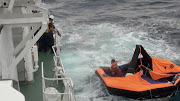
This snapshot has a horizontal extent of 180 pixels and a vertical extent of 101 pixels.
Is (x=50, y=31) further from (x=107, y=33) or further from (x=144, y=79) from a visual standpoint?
(x=107, y=33)

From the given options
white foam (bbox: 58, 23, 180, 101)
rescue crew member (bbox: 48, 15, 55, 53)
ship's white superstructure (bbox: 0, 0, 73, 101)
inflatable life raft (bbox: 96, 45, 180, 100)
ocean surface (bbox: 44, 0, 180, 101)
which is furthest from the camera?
ocean surface (bbox: 44, 0, 180, 101)

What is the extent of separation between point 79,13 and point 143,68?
49.3 feet

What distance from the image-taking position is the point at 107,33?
59.2 ft

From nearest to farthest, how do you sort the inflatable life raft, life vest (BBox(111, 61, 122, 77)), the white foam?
the inflatable life raft, life vest (BBox(111, 61, 122, 77)), the white foam

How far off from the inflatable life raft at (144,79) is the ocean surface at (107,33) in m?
0.57

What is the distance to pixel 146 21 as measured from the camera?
20.9 m

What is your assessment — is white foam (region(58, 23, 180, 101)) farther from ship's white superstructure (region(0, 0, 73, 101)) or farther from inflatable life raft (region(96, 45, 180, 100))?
ship's white superstructure (region(0, 0, 73, 101))

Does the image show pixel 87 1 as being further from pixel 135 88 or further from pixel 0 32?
pixel 0 32

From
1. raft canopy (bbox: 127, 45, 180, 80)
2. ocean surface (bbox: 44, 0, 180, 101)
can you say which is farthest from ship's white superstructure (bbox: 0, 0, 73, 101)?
raft canopy (bbox: 127, 45, 180, 80)

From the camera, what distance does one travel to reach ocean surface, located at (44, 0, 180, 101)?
37.7ft

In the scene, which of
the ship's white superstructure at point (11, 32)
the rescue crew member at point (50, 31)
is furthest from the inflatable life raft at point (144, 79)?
the ship's white superstructure at point (11, 32)

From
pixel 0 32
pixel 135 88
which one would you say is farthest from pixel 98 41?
pixel 0 32

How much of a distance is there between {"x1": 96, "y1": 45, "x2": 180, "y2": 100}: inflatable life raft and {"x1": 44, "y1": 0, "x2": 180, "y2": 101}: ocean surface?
0.57 m

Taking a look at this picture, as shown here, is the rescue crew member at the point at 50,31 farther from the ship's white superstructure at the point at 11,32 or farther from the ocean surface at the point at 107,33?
the ship's white superstructure at the point at 11,32
